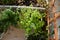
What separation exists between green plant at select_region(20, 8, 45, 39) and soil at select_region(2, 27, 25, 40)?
164 millimetres

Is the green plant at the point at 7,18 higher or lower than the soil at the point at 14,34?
higher

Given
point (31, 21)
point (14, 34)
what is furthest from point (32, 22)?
point (14, 34)

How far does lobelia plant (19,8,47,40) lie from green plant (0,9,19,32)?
133mm

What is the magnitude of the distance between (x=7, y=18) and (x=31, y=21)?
389 millimetres

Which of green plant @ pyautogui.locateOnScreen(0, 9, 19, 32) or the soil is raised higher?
green plant @ pyautogui.locateOnScreen(0, 9, 19, 32)

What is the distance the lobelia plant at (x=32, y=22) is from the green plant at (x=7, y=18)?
0.13 m

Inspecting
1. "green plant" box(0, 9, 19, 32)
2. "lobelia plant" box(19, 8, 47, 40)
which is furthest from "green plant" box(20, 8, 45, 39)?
"green plant" box(0, 9, 19, 32)

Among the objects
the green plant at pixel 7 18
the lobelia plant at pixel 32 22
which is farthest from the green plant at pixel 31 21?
the green plant at pixel 7 18

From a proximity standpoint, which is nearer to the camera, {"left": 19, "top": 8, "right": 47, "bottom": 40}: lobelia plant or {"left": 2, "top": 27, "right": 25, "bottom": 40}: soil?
{"left": 19, "top": 8, "right": 47, "bottom": 40}: lobelia plant

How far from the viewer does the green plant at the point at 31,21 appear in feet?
11.8

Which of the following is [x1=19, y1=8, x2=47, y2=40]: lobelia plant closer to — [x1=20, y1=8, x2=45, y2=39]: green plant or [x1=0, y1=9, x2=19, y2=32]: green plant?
[x1=20, y1=8, x2=45, y2=39]: green plant

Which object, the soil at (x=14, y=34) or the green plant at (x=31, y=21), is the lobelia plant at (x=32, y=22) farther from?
the soil at (x=14, y=34)

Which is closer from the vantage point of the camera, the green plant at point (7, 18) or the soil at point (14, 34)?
the green plant at point (7, 18)

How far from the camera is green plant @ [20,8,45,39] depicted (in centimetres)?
361
